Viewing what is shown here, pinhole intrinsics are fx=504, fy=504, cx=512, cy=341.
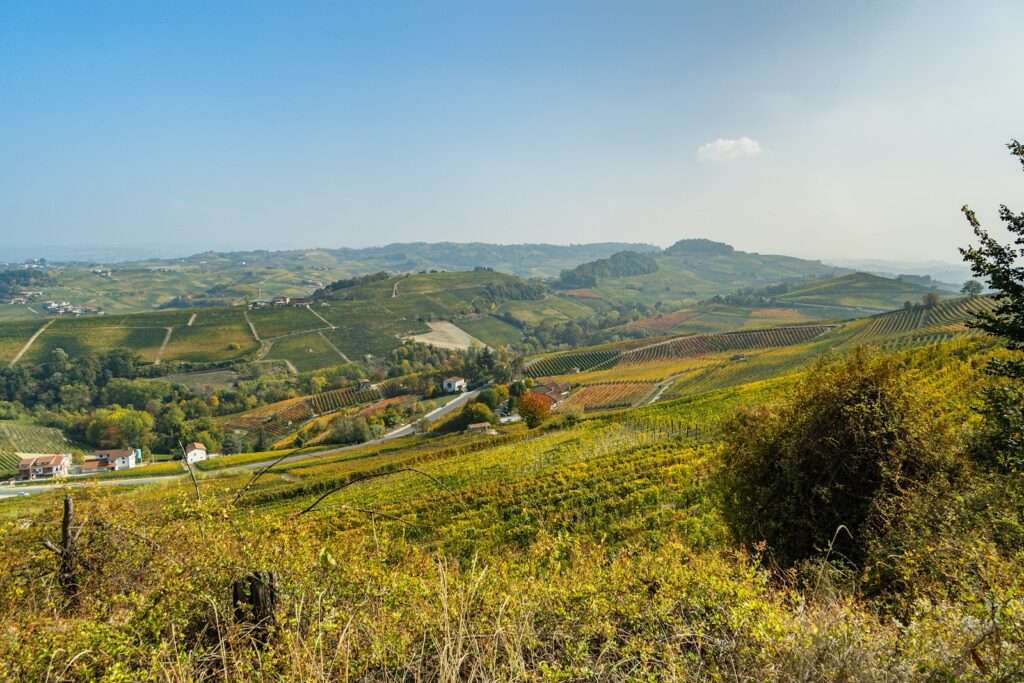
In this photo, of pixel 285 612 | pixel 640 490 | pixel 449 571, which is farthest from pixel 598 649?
pixel 640 490

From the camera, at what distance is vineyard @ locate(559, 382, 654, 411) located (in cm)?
6888

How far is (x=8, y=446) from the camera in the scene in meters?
74.2

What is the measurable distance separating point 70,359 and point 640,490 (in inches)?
5696

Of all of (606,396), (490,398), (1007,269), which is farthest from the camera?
(490,398)

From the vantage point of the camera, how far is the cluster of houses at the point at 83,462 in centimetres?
6122

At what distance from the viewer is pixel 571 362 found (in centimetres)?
11088

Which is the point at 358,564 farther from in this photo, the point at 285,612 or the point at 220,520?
the point at 220,520

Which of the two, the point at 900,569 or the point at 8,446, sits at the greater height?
the point at 900,569

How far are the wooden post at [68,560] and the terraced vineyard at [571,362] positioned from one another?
321 ft

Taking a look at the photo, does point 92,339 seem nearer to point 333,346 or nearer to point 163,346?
point 163,346

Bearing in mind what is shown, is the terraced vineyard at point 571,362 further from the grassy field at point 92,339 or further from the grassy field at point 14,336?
the grassy field at point 14,336

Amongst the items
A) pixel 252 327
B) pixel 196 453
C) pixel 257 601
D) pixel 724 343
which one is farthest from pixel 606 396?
pixel 252 327

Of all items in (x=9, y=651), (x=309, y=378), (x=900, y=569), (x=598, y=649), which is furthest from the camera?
(x=309, y=378)

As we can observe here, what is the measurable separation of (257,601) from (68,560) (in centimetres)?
327
